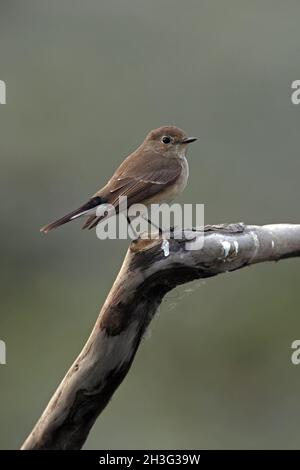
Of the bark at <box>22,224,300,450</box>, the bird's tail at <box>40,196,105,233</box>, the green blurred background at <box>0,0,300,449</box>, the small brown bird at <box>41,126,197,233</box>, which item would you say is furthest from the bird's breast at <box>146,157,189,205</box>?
the green blurred background at <box>0,0,300,449</box>

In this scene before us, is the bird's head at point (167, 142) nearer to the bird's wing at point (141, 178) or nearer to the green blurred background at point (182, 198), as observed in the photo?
the bird's wing at point (141, 178)

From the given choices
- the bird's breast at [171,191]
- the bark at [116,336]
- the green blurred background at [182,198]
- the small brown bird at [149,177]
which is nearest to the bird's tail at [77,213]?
the small brown bird at [149,177]

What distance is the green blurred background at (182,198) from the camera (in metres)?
10.9

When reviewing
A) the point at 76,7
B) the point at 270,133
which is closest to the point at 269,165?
the point at 270,133

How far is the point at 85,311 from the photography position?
11.9 metres

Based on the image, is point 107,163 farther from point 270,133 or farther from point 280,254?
point 280,254

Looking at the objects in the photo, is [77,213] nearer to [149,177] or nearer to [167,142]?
[149,177]

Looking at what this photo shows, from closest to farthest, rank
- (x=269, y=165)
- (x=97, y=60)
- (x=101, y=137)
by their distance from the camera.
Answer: (x=269, y=165), (x=101, y=137), (x=97, y=60)

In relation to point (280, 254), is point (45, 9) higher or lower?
higher

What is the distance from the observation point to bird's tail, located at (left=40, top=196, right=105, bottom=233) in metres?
5.30

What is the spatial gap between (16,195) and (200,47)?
274cm


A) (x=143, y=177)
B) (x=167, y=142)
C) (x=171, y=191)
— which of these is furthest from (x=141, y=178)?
(x=167, y=142)

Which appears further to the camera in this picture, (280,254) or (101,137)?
(101,137)

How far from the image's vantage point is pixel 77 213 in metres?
5.34
